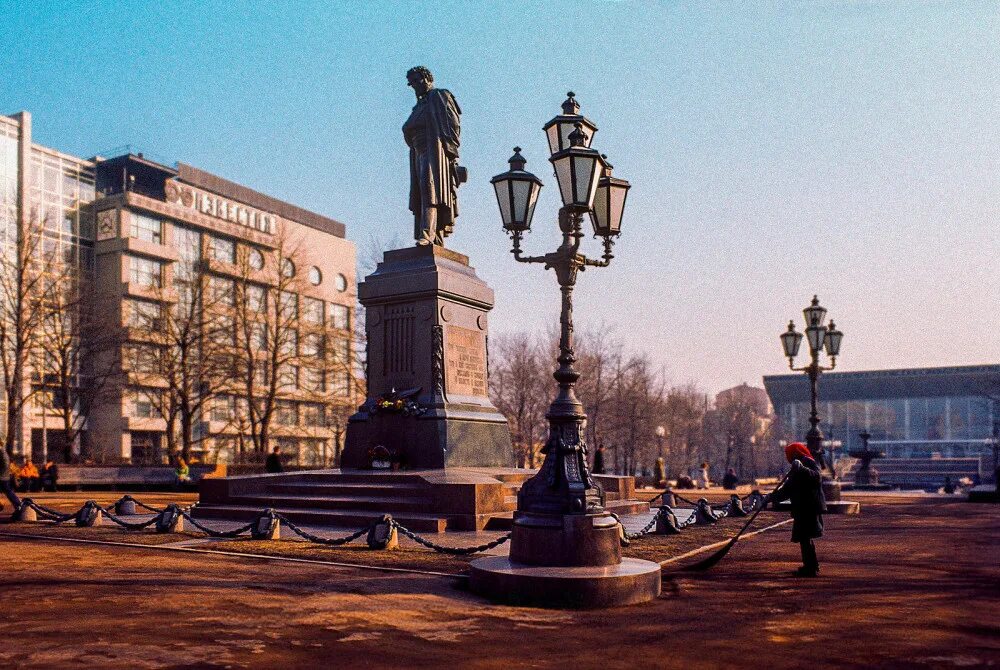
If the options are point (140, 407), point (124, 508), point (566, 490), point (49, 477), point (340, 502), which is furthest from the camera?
point (140, 407)

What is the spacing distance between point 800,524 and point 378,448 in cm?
984

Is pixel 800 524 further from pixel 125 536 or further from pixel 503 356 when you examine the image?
pixel 503 356

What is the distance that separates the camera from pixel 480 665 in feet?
20.8

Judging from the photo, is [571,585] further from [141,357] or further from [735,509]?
[141,357]

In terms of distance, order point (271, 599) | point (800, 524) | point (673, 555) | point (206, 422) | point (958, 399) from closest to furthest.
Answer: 1. point (271, 599)
2. point (800, 524)
3. point (673, 555)
4. point (206, 422)
5. point (958, 399)

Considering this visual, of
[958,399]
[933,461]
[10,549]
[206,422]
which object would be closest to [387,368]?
[10,549]

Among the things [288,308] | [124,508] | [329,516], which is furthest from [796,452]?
[288,308]

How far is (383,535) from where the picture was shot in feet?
42.2

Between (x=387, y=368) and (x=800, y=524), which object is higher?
(x=387, y=368)

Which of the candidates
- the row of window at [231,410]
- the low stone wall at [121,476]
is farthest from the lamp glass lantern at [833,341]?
the row of window at [231,410]

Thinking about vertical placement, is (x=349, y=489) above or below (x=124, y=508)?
above

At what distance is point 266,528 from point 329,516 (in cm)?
214

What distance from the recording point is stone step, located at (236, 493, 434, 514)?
1593 centimetres

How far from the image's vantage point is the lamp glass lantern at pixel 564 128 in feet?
35.2
